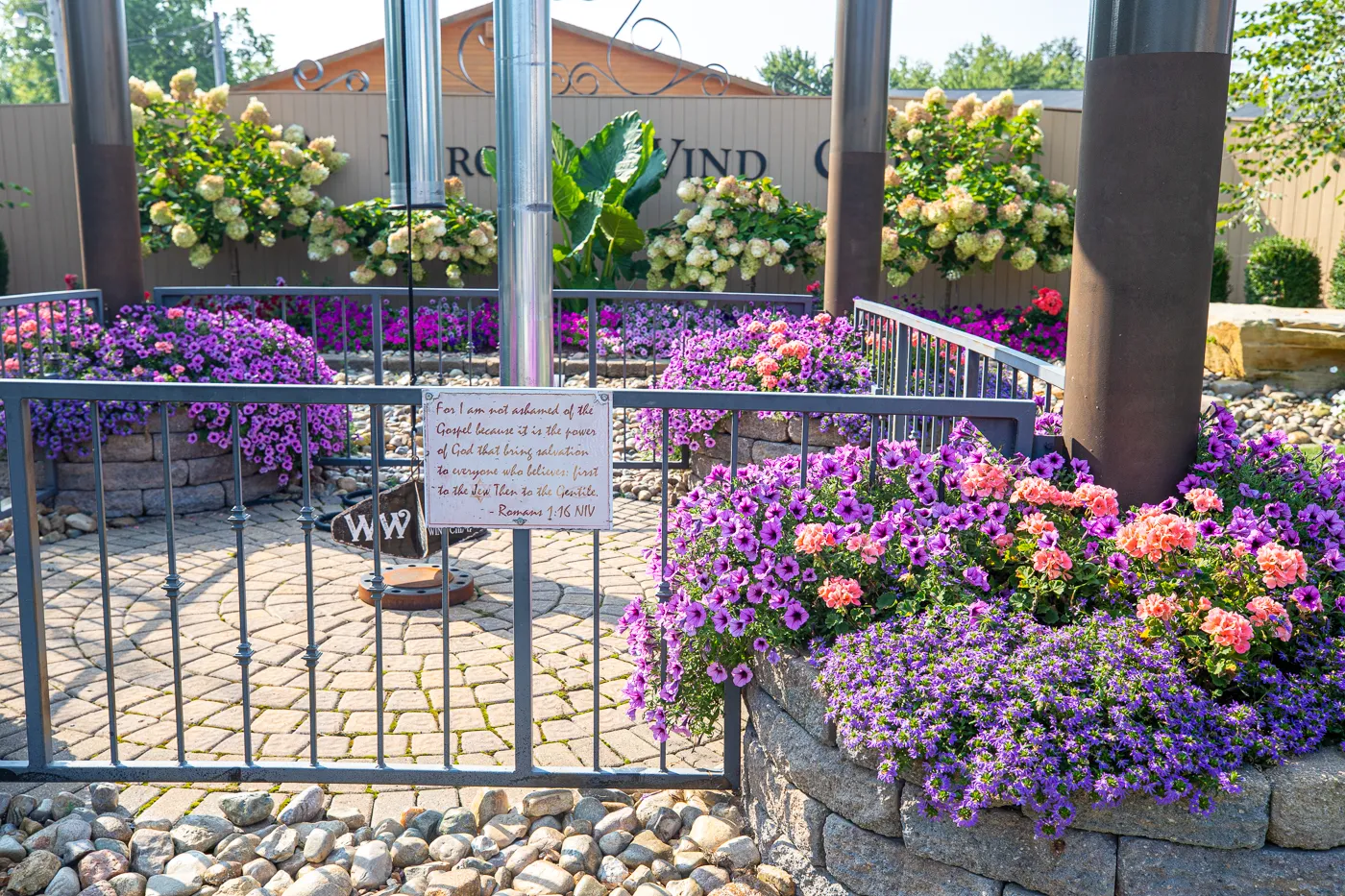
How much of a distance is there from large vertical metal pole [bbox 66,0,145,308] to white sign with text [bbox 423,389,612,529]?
185 inches

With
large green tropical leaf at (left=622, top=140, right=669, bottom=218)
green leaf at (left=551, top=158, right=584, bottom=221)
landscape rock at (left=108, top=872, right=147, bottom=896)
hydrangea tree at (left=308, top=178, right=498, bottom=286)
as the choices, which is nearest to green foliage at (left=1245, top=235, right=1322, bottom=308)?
large green tropical leaf at (left=622, top=140, right=669, bottom=218)

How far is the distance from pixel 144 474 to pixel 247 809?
3.60m

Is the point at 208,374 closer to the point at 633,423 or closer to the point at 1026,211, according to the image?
the point at 633,423

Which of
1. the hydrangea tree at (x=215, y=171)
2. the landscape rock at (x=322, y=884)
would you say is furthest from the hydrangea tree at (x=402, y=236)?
the landscape rock at (x=322, y=884)

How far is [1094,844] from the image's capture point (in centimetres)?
219

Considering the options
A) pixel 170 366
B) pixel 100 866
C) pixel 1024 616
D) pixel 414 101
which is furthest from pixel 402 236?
pixel 1024 616

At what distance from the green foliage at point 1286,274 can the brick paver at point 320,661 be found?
879 cm

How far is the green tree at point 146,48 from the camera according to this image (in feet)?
172

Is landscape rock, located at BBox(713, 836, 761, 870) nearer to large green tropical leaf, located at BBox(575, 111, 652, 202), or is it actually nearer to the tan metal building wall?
large green tropical leaf, located at BBox(575, 111, 652, 202)

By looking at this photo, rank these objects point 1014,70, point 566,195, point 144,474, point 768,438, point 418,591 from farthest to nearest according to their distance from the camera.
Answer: point 1014,70
point 566,195
point 144,474
point 768,438
point 418,591

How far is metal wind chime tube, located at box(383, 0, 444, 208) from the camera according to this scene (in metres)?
3.84

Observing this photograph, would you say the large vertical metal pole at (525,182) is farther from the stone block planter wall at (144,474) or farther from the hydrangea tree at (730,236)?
the hydrangea tree at (730,236)

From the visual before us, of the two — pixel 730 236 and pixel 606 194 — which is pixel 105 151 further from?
pixel 730 236

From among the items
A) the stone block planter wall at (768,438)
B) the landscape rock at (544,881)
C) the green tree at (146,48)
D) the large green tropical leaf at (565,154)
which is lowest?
the landscape rock at (544,881)
